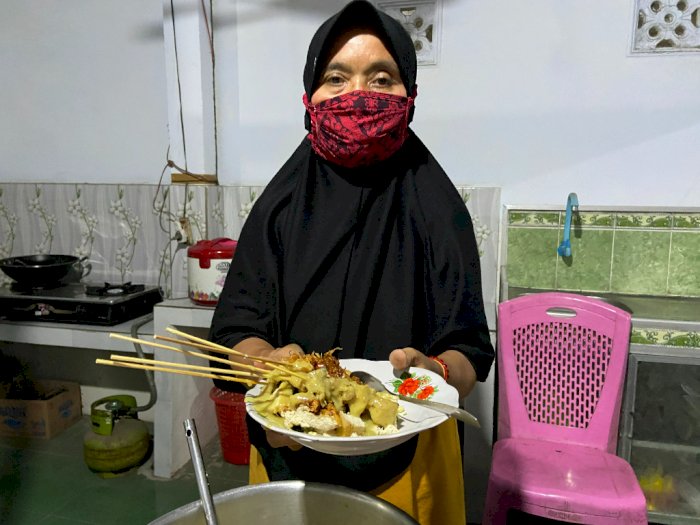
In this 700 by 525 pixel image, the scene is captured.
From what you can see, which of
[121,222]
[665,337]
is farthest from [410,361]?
[121,222]

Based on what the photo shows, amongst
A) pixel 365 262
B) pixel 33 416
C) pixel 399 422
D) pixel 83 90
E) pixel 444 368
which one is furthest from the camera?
pixel 83 90

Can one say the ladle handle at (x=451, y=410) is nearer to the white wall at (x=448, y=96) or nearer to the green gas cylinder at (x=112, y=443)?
the white wall at (x=448, y=96)

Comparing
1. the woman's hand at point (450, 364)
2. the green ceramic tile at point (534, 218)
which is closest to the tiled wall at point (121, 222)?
the green ceramic tile at point (534, 218)

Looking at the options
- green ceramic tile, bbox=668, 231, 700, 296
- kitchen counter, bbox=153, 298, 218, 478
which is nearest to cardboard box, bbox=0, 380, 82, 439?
kitchen counter, bbox=153, 298, 218, 478

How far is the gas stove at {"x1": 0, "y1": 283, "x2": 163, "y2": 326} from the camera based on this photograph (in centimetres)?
245

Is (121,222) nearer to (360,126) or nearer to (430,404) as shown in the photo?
(360,126)

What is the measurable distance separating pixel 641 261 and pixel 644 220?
0.18 meters

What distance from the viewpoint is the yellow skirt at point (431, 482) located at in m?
1.03

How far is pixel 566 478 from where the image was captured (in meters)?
1.66

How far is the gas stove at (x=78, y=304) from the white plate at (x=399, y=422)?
1.86m

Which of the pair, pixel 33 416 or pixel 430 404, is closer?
pixel 430 404

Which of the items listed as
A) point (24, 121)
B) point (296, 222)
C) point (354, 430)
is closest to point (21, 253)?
point (24, 121)

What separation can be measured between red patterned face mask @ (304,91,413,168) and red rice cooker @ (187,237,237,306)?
1.32 meters

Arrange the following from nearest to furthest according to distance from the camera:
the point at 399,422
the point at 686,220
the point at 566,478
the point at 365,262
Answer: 1. the point at 399,422
2. the point at 365,262
3. the point at 566,478
4. the point at 686,220
